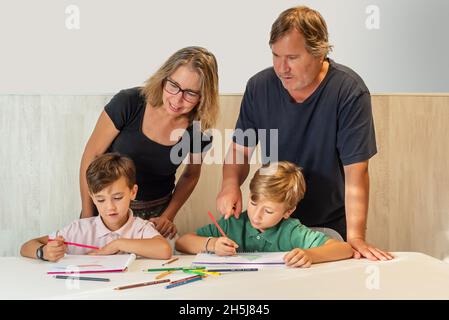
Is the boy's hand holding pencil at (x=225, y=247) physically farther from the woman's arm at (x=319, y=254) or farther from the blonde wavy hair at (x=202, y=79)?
the blonde wavy hair at (x=202, y=79)

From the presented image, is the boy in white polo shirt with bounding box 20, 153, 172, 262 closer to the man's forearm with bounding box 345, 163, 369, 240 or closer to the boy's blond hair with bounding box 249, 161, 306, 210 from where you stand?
the boy's blond hair with bounding box 249, 161, 306, 210

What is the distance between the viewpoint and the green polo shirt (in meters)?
1.92

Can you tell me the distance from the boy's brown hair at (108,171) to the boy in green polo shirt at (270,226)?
10.4 inches

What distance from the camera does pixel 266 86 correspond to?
→ 2135 mm

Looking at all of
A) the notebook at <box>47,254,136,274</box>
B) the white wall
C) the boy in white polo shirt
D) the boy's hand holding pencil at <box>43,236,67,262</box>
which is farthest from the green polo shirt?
the white wall

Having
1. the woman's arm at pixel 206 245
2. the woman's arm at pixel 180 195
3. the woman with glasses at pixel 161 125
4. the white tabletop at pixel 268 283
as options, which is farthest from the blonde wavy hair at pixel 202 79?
the white tabletop at pixel 268 283

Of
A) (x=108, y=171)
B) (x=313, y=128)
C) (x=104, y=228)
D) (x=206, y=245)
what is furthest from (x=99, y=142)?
(x=313, y=128)

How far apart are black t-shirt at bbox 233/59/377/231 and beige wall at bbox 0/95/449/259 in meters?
0.61

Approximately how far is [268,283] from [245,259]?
21cm

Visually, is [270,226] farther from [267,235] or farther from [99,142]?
[99,142]

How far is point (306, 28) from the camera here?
1943 mm

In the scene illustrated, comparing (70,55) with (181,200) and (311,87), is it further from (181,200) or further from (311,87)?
(311,87)
